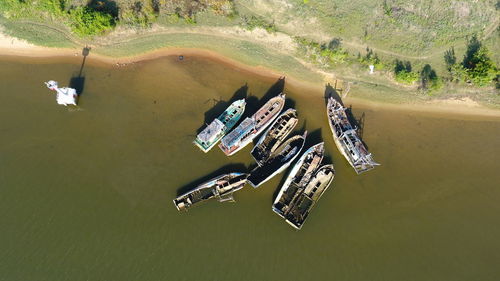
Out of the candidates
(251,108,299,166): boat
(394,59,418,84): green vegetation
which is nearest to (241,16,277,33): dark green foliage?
(251,108,299,166): boat

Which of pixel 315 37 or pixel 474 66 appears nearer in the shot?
pixel 474 66

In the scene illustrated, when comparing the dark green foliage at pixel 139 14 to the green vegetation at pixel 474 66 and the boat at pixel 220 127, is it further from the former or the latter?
the green vegetation at pixel 474 66

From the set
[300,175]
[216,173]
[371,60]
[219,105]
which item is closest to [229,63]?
[219,105]

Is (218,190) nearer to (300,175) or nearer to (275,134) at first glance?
(275,134)

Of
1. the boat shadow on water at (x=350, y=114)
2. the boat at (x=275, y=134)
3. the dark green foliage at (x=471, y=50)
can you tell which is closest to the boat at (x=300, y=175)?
the boat at (x=275, y=134)

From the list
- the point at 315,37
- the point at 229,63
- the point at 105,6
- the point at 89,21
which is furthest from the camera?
the point at 105,6

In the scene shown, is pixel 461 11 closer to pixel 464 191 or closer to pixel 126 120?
pixel 464 191
